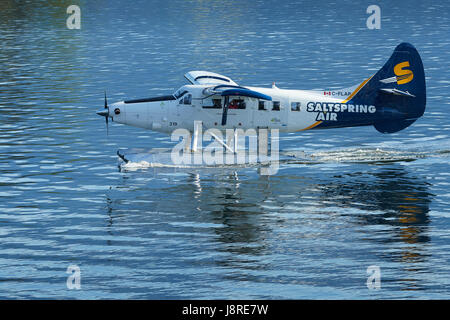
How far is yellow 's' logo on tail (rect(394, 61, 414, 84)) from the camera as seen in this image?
119 ft

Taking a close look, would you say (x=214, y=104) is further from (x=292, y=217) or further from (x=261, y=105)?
(x=292, y=217)

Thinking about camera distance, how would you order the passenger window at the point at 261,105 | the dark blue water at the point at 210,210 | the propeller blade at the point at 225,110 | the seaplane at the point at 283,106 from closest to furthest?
the dark blue water at the point at 210,210, the seaplane at the point at 283,106, the propeller blade at the point at 225,110, the passenger window at the point at 261,105

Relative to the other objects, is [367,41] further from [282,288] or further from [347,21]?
[282,288]

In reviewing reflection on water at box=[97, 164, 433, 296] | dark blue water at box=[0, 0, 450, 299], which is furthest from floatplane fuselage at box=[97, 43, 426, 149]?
reflection on water at box=[97, 164, 433, 296]

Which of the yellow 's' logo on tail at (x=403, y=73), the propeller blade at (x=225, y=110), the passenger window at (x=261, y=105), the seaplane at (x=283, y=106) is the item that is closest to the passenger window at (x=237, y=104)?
the seaplane at (x=283, y=106)

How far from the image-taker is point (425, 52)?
250 feet

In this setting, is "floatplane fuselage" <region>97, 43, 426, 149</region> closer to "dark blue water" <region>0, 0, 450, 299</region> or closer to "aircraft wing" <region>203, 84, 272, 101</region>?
"aircraft wing" <region>203, 84, 272, 101</region>

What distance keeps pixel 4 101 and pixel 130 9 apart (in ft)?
270

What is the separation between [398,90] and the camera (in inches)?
1426

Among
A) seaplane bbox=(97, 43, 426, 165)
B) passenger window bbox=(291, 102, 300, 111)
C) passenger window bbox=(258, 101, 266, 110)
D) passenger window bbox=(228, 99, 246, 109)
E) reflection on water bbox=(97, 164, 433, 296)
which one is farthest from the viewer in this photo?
passenger window bbox=(291, 102, 300, 111)

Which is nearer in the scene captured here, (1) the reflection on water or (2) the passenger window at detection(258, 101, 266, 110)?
(1) the reflection on water

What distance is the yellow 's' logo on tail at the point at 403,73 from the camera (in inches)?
1425

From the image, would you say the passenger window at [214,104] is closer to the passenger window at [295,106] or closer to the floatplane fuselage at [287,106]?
the floatplane fuselage at [287,106]
